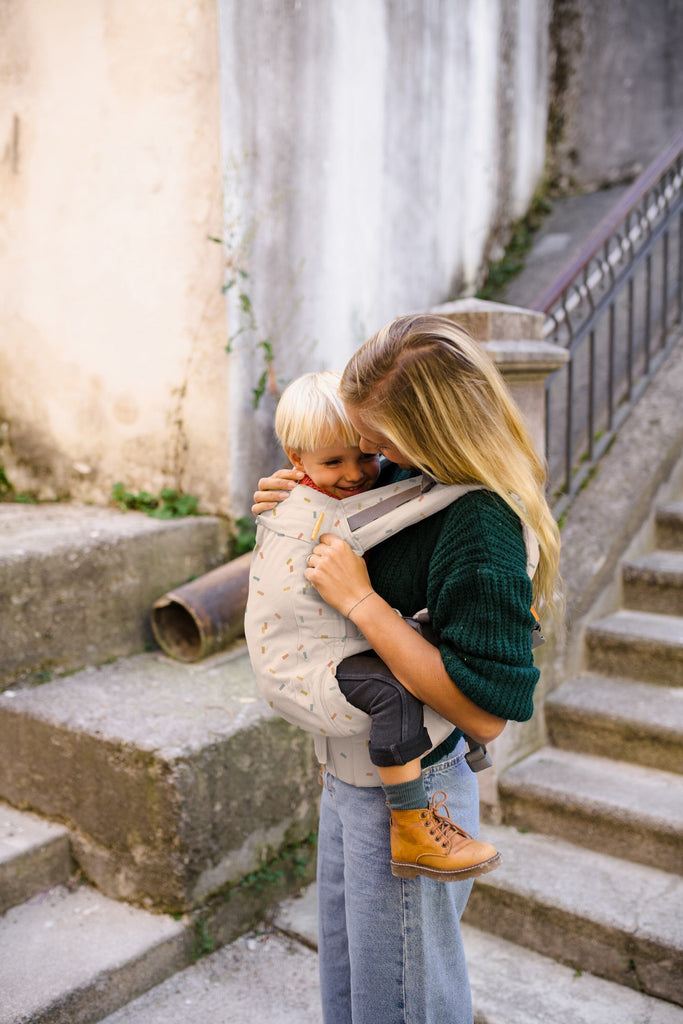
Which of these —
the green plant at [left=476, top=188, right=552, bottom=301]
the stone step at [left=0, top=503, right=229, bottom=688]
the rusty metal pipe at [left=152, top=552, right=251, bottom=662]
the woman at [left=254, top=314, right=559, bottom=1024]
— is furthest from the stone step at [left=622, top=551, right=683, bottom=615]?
the green plant at [left=476, top=188, right=552, bottom=301]

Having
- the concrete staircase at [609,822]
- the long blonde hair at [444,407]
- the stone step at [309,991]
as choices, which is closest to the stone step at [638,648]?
the concrete staircase at [609,822]

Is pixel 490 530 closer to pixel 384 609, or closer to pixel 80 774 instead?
pixel 384 609

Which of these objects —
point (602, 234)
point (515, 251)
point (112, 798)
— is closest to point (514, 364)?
point (602, 234)

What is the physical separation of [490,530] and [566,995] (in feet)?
6.22

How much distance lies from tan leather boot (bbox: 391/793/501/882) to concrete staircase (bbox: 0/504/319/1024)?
1251 mm

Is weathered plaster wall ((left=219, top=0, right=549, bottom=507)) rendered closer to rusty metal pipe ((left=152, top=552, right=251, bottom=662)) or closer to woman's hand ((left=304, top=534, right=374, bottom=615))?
rusty metal pipe ((left=152, top=552, right=251, bottom=662))

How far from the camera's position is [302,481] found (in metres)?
1.81

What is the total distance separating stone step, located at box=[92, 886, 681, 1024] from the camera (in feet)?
8.21

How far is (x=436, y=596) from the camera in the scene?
1559 mm

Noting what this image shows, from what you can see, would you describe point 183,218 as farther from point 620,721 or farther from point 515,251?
point 515,251

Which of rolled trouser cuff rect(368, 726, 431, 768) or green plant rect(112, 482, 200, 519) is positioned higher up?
rolled trouser cuff rect(368, 726, 431, 768)

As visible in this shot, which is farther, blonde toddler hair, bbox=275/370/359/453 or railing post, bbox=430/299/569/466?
railing post, bbox=430/299/569/466

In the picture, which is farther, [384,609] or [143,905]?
[143,905]

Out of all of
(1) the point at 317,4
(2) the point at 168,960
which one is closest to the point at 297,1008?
(2) the point at 168,960
